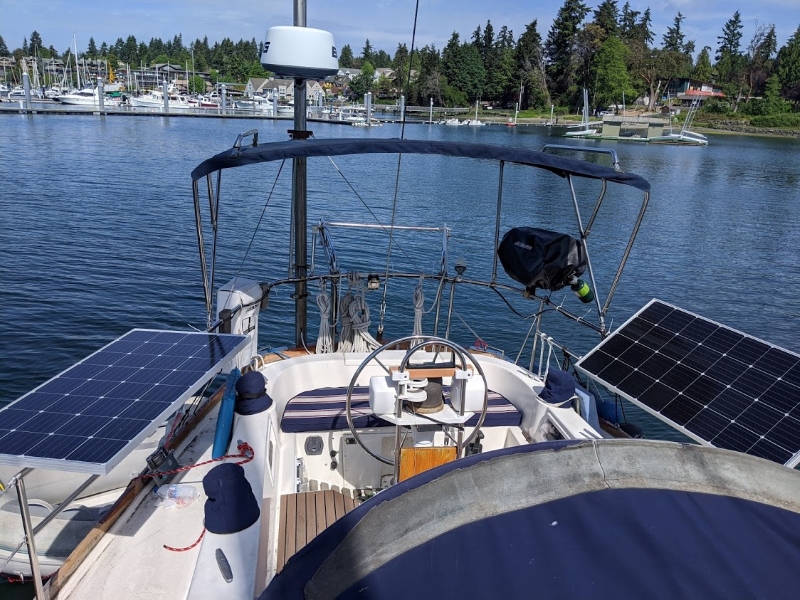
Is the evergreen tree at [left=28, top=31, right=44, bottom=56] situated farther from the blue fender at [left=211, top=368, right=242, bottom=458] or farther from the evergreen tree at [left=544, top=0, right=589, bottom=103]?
the blue fender at [left=211, top=368, right=242, bottom=458]

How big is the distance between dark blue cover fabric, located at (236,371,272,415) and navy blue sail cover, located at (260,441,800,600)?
2808 millimetres

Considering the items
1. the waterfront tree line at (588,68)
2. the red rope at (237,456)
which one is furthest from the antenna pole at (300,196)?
the waterfront tree line at (588,68)

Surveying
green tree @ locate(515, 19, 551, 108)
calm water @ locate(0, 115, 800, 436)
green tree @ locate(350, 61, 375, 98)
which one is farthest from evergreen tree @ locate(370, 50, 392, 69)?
calm water @ locate(0, 115, 800, 436)

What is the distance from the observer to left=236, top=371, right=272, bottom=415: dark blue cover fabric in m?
4.82

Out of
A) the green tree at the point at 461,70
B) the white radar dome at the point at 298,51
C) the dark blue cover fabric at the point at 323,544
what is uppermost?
the green tree at the point at 461,70

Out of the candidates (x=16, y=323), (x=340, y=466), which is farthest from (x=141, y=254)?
(x=340, y=466)

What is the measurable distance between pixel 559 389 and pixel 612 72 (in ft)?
307

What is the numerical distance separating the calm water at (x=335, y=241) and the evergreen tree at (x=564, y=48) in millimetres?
54703

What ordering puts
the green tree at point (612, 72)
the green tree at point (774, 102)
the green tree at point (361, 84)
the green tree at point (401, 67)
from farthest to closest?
the green tree at point (361, 84) < the green tree at point (612, 72) < the green tree at point (774, 102) < the green tree at point (401, 67)

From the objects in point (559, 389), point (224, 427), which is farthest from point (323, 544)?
point (559, 389)

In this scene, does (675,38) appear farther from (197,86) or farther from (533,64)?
(197,86)

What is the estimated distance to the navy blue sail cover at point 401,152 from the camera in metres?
5.50

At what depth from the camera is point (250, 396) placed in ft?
15.9

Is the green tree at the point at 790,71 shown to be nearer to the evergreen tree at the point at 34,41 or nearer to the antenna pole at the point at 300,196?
the antenna pole at the point at 300,196
